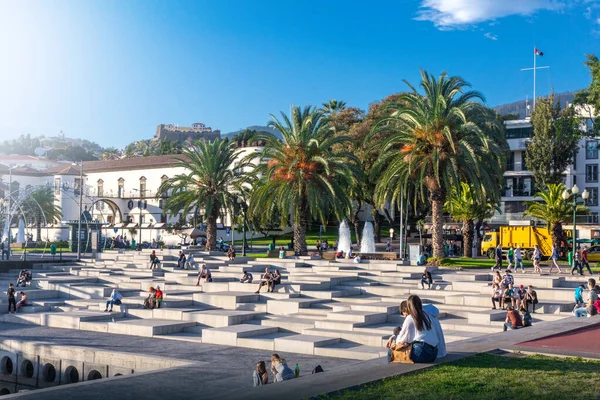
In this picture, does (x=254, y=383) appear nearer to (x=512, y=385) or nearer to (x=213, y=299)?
(x=512, y=385)

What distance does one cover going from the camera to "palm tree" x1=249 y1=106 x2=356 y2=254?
137ft

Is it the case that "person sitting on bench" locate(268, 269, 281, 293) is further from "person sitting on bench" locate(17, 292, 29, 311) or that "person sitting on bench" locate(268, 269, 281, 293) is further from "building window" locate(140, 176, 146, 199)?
"building window" locate(140, 176, 146, 199)

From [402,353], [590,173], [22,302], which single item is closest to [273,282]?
[22,302]

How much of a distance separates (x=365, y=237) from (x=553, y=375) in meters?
44.1

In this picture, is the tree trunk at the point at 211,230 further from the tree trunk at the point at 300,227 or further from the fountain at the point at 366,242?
the fountain at the point at 366,242

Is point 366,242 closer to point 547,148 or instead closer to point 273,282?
point 547,148

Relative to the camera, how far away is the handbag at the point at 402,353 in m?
10.8

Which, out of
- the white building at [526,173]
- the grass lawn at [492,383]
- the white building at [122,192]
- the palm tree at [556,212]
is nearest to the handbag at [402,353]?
the grass lawn at [492,383]

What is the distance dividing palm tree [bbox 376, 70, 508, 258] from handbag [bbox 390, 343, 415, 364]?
83.8 feet

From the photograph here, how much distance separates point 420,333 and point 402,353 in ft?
1.37

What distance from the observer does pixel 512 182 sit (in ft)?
237

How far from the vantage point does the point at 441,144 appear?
120 ft

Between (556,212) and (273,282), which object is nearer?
(273,282)

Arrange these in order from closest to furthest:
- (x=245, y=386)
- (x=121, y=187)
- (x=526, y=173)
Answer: (x=245, y=386) → (x=526, y=173) → (x=121, y=187)
